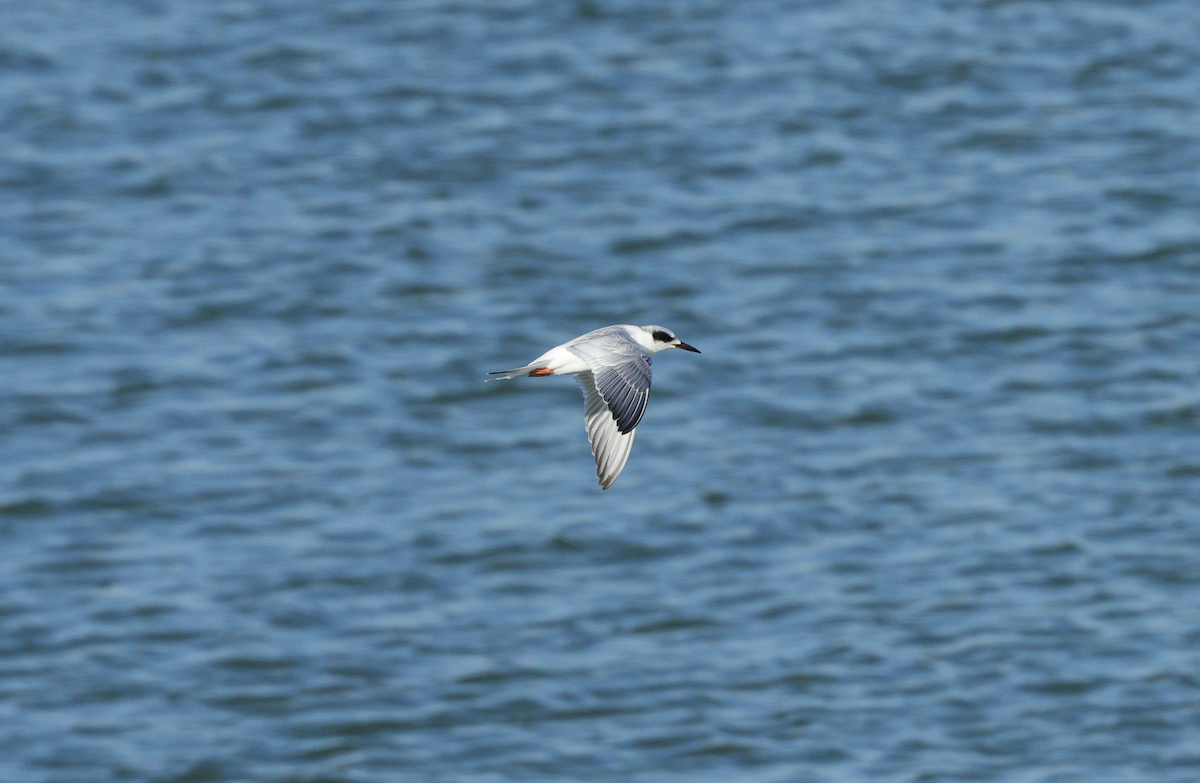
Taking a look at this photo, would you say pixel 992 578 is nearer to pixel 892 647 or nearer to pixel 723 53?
pixel 892 647

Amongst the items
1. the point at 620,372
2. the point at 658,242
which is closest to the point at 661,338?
the point at 620,372

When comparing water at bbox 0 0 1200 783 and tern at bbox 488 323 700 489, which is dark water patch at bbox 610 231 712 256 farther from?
tern at bbox 488 323 700 489

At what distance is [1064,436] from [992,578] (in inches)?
108

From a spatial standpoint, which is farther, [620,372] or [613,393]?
[620,372]

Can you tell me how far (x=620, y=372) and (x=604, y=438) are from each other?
758 millimetres

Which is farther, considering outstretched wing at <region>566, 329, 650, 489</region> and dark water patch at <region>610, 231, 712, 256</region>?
dark water patch at <region>610, 231, 712, 256</region>

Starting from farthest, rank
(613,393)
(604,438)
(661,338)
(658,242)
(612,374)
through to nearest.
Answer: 1. (658,242)
2. (661,338)
3. (604,438)
4. (612,374)
5. (613,393)

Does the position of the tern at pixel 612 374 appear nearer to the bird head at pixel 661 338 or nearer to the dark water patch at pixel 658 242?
the bird head at pixel 661 338

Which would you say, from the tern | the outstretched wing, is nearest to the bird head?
the tern

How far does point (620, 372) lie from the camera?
9117mm

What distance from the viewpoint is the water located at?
17.2 m

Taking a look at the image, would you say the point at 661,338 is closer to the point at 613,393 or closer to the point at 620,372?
the point at 620,372

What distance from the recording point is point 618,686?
1736 cm

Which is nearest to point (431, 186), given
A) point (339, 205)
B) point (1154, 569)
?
point (339, 205)
